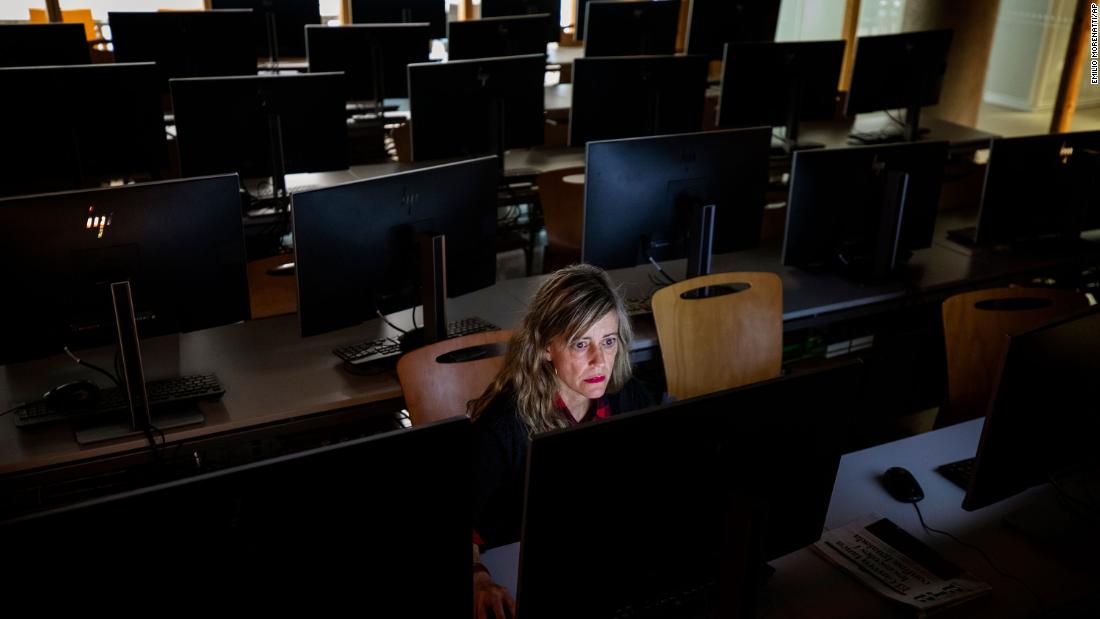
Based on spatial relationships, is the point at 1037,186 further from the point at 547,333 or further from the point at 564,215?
the point at 547,333

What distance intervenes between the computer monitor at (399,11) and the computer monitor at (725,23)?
65.3 inches

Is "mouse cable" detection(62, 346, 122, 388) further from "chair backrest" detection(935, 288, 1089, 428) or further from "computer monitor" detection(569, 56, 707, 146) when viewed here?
"computer monitor" detection(569, 56, 707, 146)

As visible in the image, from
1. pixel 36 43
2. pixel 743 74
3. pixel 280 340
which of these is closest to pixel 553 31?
pixel 743 74

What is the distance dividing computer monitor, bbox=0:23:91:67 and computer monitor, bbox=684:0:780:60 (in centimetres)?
336

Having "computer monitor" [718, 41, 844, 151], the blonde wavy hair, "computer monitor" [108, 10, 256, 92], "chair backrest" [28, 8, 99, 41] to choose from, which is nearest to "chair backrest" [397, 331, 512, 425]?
the blonde wavy hair

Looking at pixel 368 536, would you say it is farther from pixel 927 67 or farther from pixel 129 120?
pixel 927 67

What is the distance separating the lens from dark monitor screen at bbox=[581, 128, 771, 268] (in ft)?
9.16

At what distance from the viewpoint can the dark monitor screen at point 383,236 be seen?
2.32 metres

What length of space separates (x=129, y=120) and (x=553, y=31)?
3.75m

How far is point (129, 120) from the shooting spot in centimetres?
354

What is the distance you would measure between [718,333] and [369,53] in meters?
3.09


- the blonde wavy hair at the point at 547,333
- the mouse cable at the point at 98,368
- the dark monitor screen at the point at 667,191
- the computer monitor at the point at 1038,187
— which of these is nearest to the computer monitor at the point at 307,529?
the blonde wavy hair at the point at 547,333

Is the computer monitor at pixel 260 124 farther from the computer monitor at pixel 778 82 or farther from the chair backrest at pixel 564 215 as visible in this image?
the computer monitor at pixel 778 82

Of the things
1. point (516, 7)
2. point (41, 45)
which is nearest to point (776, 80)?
point (516, 7)
